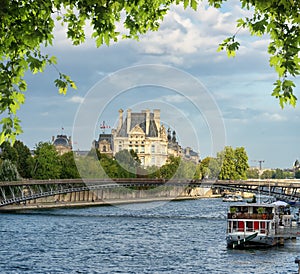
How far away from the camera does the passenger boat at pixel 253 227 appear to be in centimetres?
3975

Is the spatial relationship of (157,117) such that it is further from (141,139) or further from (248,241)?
(248,241)

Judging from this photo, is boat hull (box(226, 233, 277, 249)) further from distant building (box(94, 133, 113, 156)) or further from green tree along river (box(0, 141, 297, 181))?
distant building (box(94, 133, 113, 156))

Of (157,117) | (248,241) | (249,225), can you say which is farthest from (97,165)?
(248,241)

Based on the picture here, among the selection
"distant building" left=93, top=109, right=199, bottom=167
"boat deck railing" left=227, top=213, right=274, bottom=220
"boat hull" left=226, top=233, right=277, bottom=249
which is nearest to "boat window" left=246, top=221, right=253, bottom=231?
"boat deck railing" left=227, top=213, right=274, bottom=220

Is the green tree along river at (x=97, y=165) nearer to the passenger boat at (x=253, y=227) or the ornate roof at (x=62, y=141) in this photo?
the ornate roof at (x=62, y=141)

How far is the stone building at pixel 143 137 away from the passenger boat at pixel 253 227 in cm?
9683

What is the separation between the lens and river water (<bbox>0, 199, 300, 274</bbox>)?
30312 millimetres

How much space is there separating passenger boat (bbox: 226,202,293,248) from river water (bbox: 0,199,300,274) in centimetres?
93

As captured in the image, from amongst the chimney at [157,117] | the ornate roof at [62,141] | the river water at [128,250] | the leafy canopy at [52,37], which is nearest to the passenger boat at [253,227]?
the river water at [128,250]

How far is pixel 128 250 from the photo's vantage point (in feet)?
120

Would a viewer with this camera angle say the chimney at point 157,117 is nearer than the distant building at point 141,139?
No

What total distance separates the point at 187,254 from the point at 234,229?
685cm

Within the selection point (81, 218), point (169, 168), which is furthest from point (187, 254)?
point (169, 168)

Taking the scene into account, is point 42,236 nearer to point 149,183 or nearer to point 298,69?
point 149,183
